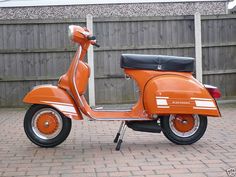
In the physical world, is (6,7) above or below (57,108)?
above

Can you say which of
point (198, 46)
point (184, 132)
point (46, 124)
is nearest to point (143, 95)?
point (184, 132)

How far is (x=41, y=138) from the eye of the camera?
6566 mm

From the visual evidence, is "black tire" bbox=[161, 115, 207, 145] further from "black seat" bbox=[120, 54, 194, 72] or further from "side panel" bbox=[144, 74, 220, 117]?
"black seat" bbox=[120, 54, 194, 72]

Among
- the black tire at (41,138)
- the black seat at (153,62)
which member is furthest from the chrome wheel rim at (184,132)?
the black tire at (41,138)

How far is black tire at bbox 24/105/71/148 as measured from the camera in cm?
651

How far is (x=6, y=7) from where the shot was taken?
1584cm

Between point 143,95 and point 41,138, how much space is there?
1552 millimetres

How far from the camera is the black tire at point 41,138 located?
6.51 meters

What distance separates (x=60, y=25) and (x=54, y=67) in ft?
3.35

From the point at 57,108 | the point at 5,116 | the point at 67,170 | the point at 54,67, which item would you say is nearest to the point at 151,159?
the point at 67,170

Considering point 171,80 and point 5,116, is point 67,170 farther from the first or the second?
point 5,116

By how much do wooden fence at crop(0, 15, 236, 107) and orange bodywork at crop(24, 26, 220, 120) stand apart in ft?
15.5

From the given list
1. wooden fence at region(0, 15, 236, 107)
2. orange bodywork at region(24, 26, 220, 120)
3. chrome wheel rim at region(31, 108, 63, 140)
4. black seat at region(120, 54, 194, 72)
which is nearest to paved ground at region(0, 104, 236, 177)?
chrome wheel rim at region(31, 108, 63, 140)

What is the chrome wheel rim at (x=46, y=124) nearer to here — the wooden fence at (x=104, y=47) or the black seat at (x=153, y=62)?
the black seat at (x=153, y=62)
